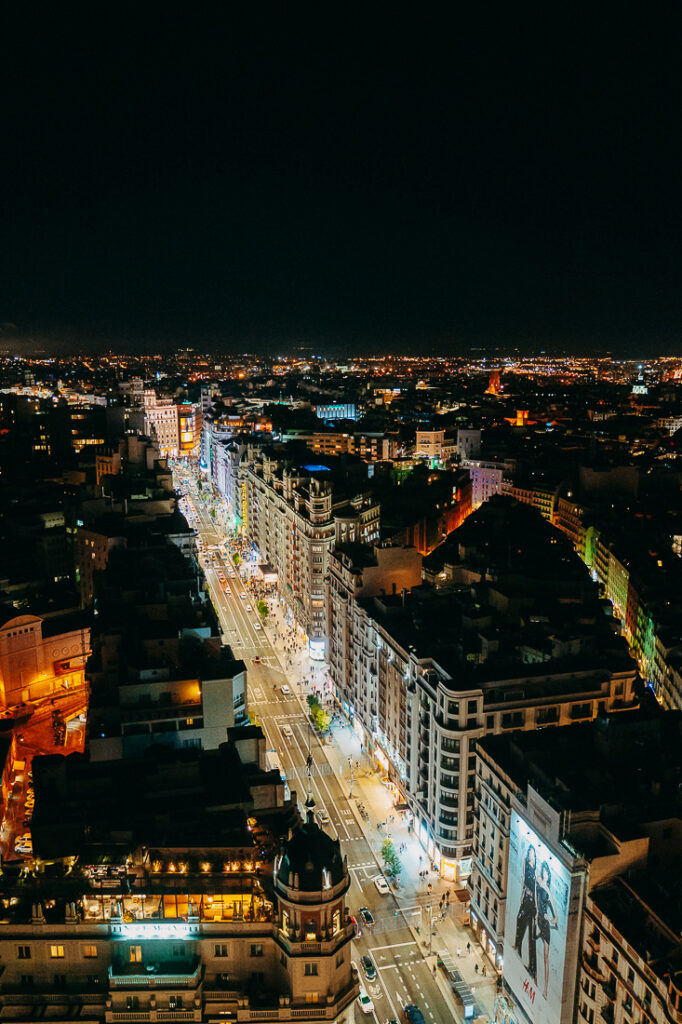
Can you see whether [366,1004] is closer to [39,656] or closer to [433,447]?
[39,656]

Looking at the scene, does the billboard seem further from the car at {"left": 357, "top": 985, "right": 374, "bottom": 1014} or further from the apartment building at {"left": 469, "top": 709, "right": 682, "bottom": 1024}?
the car at {"left": 357, "top": 985, "right": 374, "bottom": 1014}

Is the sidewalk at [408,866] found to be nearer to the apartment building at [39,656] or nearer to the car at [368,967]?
the car at [368,967]

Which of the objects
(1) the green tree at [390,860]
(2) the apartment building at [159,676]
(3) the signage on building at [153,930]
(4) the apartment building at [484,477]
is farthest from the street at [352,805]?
(4) the apartment building at [484,477]

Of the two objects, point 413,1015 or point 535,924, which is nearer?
point 535,924

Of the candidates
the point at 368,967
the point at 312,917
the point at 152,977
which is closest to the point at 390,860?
the point at 368,967

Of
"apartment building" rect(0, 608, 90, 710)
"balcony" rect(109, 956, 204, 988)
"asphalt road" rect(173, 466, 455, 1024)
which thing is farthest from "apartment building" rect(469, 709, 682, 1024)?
"apartment building" rect(0, 608, 90, 710)

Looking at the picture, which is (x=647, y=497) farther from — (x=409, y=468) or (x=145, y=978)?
(x=145, y=978)
